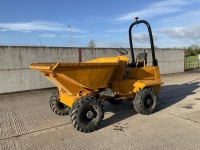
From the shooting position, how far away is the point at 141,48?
1465 centimetres

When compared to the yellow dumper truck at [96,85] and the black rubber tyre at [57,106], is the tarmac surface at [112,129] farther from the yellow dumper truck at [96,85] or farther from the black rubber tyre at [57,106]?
the yellow dumper truck at [96,85]

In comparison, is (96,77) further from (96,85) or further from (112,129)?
(112,129)

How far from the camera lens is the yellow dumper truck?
4.51 m

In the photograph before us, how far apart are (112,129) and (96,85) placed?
3.26 ft

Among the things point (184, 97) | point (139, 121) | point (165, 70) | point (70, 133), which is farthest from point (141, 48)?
point (70, 133)

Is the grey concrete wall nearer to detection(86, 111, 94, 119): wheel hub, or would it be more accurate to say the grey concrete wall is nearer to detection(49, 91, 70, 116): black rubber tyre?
detection(49, 91, 70, 116): black rubber tyre

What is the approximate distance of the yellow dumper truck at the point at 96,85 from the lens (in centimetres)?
451

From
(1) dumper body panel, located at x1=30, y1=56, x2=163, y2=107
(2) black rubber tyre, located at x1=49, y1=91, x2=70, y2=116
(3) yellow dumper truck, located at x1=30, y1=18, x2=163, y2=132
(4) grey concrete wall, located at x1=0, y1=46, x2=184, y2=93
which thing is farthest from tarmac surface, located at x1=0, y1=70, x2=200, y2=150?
(4) grey concrete wall, located at x1=0, y1=46, x2=184, y2=93

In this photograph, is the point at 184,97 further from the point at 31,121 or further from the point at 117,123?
the point at 31,121

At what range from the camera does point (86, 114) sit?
183 inches

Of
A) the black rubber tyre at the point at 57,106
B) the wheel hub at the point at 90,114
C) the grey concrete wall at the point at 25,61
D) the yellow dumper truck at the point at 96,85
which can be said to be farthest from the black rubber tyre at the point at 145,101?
the grey concrete wall at the point at 25,61

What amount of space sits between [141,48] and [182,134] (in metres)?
10.7

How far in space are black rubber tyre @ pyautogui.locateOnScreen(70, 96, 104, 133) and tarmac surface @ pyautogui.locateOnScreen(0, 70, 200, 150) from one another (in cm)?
16

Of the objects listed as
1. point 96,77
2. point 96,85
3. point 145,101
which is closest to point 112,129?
point 96,85
